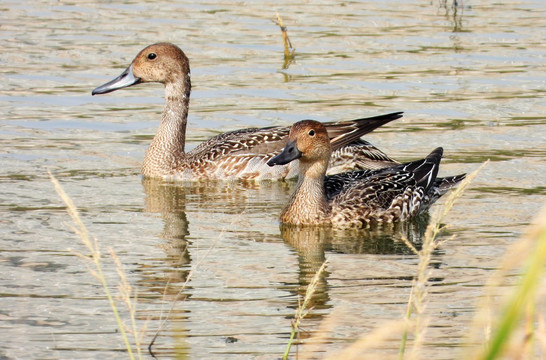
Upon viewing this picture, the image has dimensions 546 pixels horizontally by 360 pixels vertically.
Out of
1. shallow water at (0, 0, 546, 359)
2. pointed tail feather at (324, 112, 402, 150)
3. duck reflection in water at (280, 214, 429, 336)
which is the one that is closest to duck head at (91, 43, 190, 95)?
shallow water at (0, 0, 546, 359)

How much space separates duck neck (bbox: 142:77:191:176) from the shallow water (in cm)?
25

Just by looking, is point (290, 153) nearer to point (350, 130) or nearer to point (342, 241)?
point (342, 241)

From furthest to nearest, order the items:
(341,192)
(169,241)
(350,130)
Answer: (350,130) → (341,192) → (169,241)

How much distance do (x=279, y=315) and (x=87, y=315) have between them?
110cm

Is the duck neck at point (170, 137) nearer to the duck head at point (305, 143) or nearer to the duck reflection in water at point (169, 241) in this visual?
the duck reflection in water at point (169, 241)

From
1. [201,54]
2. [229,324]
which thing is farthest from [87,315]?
[201,54]

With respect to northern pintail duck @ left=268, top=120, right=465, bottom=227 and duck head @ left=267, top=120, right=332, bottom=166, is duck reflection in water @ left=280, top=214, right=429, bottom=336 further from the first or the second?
duck head @ left=267, top=120, right=332, bottom=166

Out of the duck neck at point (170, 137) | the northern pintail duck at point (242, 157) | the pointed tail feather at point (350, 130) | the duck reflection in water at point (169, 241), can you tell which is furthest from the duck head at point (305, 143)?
the duck neck at point (170, 137)

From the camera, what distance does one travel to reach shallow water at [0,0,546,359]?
6.38 metres

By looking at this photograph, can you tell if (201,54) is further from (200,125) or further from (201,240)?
(201,240)

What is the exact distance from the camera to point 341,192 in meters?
9.33

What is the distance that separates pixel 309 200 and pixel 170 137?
2.85 metres

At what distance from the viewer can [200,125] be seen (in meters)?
12.8

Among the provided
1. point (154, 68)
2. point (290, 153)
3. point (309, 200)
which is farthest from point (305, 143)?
point (154, 68)
